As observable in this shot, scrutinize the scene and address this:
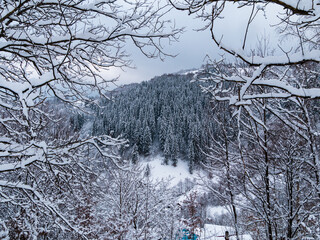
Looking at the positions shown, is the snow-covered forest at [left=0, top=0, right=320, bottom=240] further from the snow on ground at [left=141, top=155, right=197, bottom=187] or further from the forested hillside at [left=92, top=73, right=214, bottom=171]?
the snow on ground at [left=141, top=155, right=197, bottom=187]

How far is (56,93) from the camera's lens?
12.0 ft

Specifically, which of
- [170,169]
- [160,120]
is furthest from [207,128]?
[160,120]

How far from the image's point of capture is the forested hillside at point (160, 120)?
7431 centimetres

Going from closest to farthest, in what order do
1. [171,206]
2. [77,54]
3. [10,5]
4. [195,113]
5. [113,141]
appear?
[10,5] < [77,54] < [113,141] < [171,206] < [195,113]

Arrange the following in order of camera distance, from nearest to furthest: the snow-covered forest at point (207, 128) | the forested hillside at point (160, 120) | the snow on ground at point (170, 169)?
the snow-covered forest at point (207, 128)
the snow on ground at point (170, 169)
the forested hillside at point (160, 120)

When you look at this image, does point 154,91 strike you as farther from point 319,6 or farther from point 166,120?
point 319,6

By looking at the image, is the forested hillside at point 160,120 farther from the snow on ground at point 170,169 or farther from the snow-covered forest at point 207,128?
the snow-covered forest at point 207,128

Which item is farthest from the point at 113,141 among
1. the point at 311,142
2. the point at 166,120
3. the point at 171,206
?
the point at 166,120

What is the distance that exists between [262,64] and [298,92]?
326 millimetres

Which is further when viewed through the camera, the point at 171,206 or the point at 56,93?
the point at 171,206

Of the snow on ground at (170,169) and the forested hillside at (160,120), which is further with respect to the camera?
the forested hillside at (160,120)

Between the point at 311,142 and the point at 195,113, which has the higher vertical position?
the point at 195,113

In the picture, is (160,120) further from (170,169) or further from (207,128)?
(207,128)

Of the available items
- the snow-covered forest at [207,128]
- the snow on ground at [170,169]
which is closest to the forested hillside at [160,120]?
the snow on ground at [170,169]
